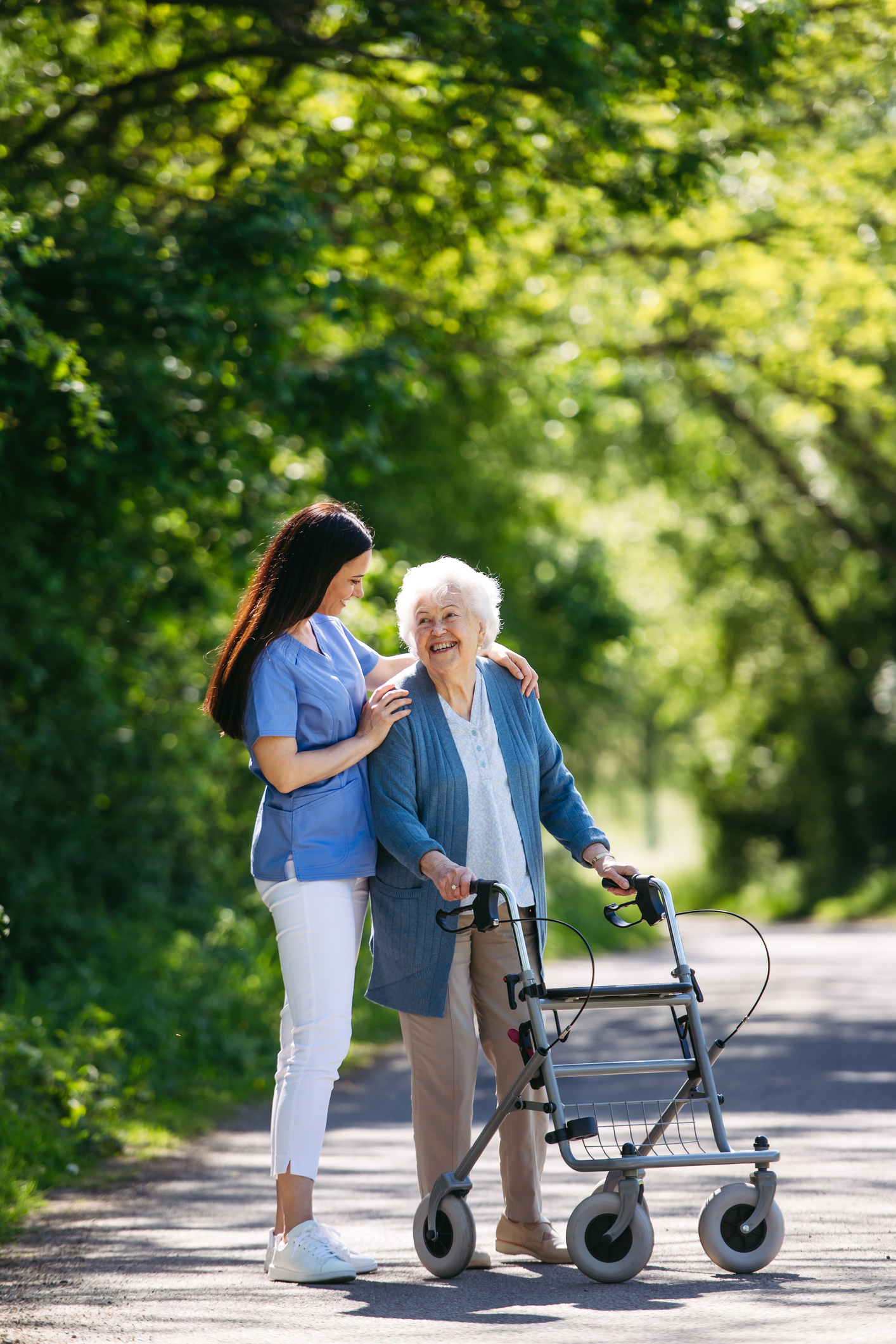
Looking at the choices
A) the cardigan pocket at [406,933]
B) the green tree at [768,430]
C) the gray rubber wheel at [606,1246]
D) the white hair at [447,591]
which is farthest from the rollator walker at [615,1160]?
the green tree at [768,430]

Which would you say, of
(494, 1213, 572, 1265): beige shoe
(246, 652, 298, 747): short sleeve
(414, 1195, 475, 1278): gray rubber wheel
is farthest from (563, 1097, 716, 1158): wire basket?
(246, 652, 298, 747): short sleeve

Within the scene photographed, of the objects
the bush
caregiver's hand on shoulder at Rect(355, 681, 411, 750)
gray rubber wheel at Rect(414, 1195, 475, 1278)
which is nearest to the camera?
gray rubber wheel at Rect(414, 1195, 475, 1278)

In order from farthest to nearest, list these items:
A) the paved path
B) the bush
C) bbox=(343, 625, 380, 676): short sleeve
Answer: the bush
bbox=(343, 625, 380, 676): short sleeve
the paved path

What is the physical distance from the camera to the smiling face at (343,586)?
467 centimetres

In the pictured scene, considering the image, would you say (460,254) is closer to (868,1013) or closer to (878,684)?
(868,1013)

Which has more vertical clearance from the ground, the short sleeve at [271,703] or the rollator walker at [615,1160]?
the short sleeve at [271,703]

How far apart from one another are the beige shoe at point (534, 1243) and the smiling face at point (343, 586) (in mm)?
1874

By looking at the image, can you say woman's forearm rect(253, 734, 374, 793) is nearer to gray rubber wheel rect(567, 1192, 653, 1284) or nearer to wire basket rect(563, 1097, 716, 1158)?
gray rubber wheel rect(567, 1192, 653, 1284)

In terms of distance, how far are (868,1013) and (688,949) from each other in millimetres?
8259

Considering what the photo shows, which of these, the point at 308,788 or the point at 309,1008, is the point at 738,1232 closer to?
the point at 309,1008

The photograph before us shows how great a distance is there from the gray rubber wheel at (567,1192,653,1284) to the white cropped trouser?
31.6 inches

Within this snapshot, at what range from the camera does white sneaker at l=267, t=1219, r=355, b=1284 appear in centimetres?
433

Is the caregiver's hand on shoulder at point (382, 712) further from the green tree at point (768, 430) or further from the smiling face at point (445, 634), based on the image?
the green tree at point (768, 430)

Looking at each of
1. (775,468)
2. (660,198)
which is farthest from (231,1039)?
(775,468)
